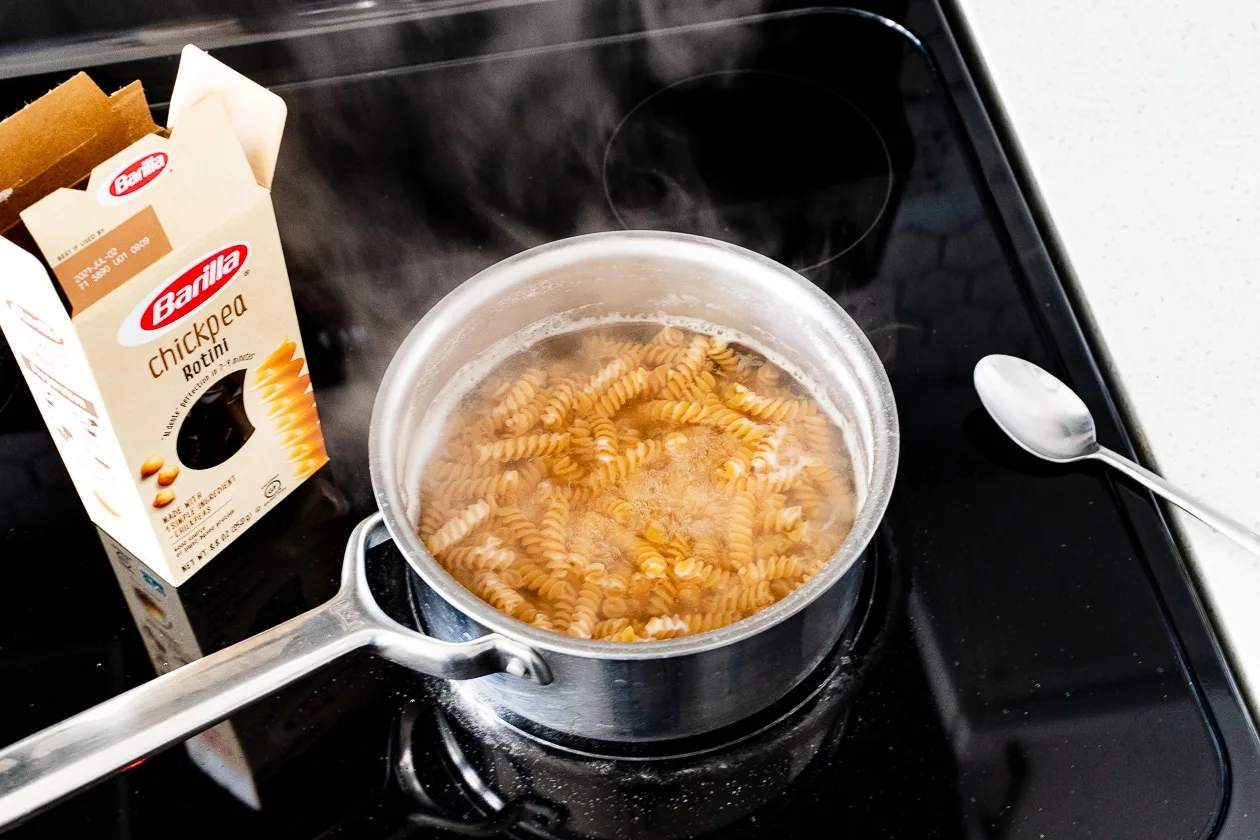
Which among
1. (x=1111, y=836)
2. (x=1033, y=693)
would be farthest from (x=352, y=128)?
(x=1111, y=836)

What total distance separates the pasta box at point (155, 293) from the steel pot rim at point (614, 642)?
0.12 m

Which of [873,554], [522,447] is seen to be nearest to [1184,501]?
[873,554]

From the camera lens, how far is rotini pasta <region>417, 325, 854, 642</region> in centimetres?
99

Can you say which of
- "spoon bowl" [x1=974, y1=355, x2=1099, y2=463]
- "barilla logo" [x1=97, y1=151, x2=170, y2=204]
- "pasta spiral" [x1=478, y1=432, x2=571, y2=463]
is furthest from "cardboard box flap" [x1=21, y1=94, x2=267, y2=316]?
"spoon bowl" [x1=974, y1=355, x2=1099, y2=463]

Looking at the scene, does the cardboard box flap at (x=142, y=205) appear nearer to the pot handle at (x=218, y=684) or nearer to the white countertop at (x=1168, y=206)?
the pot handle at (x=218, y=684)

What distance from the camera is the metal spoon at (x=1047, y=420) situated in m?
1.13

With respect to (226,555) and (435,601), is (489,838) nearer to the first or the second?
(435,601)

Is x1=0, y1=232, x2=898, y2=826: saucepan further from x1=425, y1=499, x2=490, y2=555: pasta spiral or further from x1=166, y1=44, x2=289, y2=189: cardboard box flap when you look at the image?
x1=166, y1=44, x2=289, y2=189: cardboard box flap

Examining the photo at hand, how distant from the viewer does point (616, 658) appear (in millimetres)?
836

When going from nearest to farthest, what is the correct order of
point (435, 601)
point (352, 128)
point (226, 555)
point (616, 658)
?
point (616, 658), point (435, 601), point (226, 555), point (352, 128)

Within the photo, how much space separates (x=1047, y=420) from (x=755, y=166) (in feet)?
1.45

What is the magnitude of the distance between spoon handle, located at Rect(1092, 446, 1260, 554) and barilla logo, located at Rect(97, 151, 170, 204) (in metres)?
0.85

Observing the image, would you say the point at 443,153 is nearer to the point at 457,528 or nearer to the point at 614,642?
the point at 457,528

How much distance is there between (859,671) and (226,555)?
→ 573 millimetres
